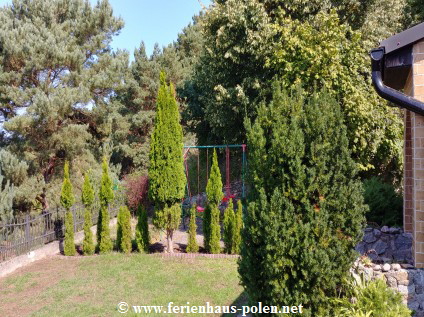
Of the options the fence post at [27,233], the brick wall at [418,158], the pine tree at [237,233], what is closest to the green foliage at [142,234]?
the pine tree at [237,233]

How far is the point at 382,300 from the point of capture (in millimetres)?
3516

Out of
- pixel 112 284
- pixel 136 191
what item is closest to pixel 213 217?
pixel 112 284

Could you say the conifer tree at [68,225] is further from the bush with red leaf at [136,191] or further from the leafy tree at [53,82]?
the bush with red leaf at [136,191]

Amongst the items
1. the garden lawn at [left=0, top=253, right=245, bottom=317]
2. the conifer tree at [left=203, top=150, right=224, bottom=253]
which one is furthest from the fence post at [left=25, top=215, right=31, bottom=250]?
the conifer tree at [left=203, top=150, right=224, bottom=253]

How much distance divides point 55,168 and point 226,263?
30.9 ft

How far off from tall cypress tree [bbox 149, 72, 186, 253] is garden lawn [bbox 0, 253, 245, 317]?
3.53 ft

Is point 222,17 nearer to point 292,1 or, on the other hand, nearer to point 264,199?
point 292,1

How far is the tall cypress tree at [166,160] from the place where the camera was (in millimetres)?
8727

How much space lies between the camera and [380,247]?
17.2ft

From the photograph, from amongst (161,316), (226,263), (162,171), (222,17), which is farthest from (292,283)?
(222,17)

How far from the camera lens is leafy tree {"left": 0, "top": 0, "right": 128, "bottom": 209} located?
1252cm

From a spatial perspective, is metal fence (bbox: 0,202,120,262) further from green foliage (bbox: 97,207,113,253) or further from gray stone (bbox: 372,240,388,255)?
gray stone (bbox: 372,240,388,255)

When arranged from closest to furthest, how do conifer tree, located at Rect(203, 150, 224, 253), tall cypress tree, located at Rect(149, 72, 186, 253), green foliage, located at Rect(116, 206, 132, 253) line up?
tall cypress tree, located at Rect(149, 72, 186, 253), conifer tree, located at Rect(203, 150, 224, 253), green foliage, located at Rect(116, 206, 132, 253)

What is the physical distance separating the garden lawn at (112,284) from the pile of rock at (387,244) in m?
2.08
